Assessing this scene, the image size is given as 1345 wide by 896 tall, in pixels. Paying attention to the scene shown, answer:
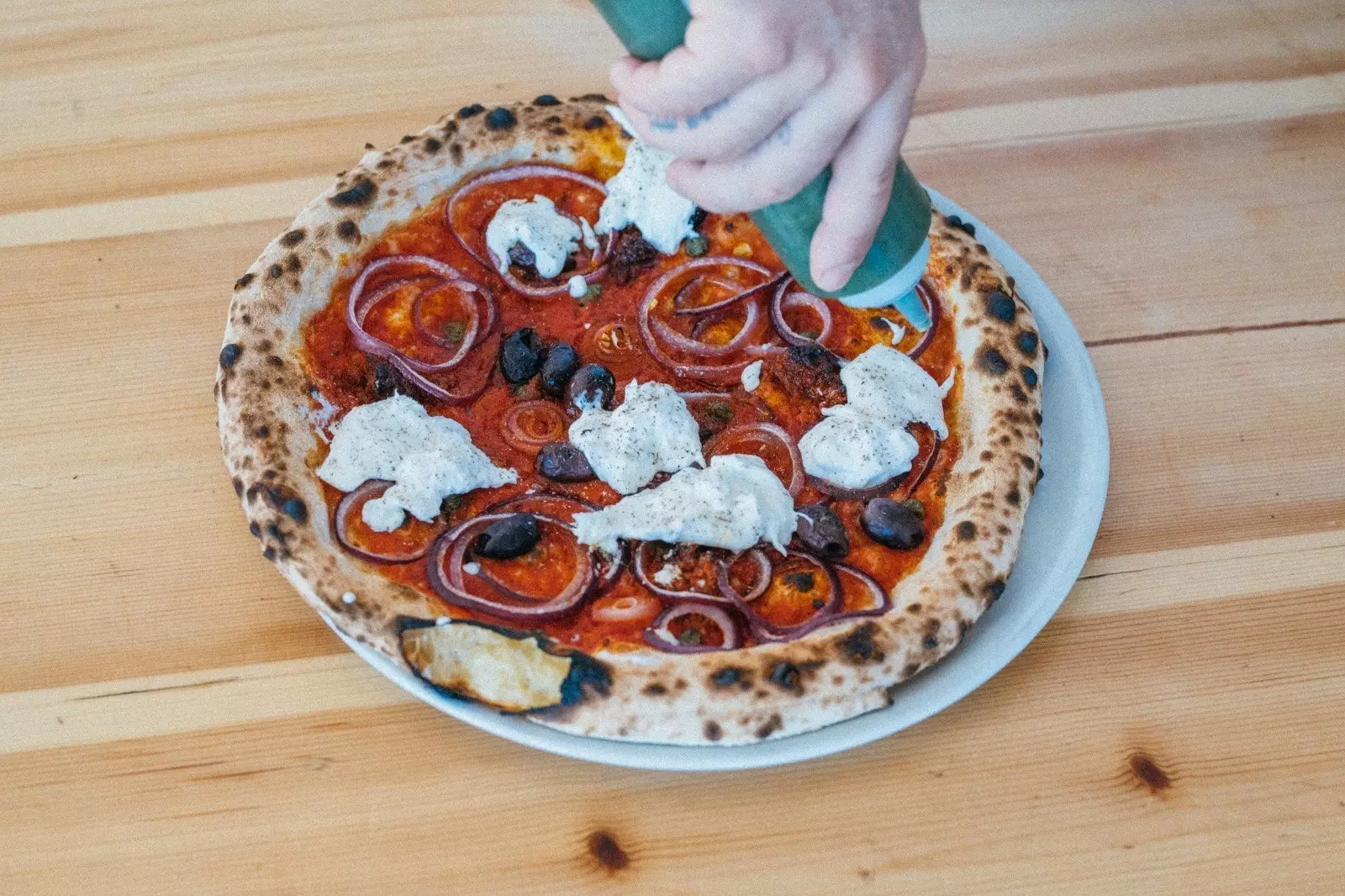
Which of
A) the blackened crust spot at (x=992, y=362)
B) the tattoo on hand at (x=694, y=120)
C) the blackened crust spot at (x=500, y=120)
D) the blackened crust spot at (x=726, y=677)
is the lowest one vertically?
the blackened crust spot at (x=726, y=677)

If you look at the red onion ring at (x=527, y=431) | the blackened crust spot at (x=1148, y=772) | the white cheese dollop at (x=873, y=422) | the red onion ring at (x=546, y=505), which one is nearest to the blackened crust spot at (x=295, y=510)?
the red onion ring at (x=546, y=505)

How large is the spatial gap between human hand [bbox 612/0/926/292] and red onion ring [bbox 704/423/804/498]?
105 cm

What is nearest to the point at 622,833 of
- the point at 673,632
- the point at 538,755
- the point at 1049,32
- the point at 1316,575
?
the point at 538,755

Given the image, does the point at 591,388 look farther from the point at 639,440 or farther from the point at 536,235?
the point at 536,235

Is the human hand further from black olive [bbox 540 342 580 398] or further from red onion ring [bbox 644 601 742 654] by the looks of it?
black olive [bbox 540 342 580 398]

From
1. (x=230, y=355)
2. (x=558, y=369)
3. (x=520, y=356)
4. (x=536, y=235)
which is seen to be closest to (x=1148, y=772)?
(x=558, y=369)

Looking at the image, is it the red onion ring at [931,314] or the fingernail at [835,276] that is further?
the red onion ring at [931,314]

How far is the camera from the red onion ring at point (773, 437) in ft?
9.62

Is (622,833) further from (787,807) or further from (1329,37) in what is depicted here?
(1329,37)

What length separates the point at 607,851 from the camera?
8.04 ft

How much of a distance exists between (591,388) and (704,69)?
1.39 m

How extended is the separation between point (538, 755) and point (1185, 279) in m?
2.40

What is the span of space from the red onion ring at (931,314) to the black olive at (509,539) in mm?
1114

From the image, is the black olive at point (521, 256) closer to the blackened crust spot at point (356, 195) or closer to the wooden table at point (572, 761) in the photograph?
the blackened crust spot at point (356, 195)
